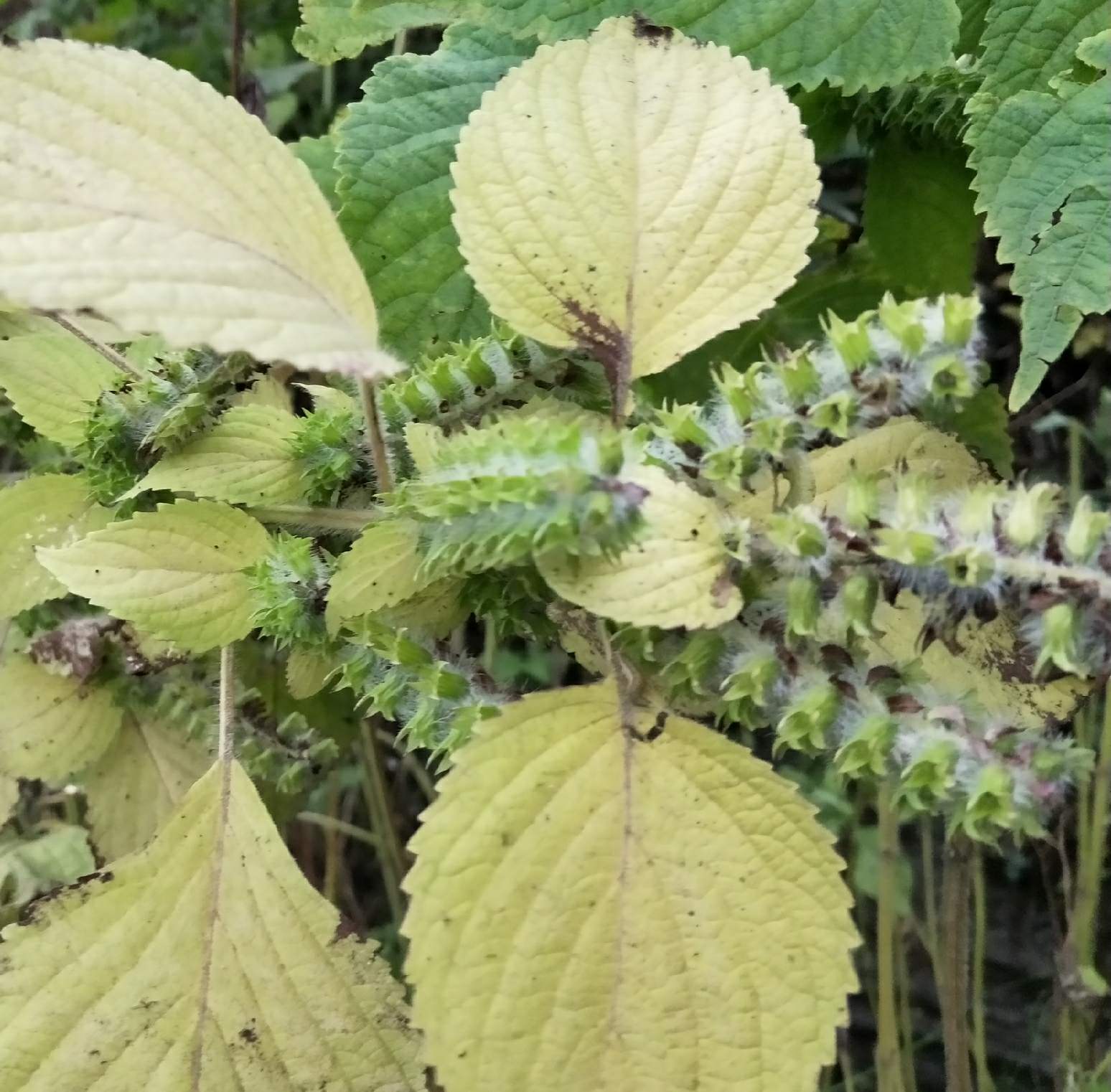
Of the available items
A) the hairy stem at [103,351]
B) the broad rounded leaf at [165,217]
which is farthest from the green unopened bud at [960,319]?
the hairy stem at [103,351]

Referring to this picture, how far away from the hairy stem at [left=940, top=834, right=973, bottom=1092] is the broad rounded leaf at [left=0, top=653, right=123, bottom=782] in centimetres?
61

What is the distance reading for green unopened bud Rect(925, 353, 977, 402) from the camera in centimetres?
43

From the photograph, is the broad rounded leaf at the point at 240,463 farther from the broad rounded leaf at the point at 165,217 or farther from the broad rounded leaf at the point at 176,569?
the broad rounded leaf at the point at 165,217

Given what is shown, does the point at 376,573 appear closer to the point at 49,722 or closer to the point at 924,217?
the point at 49,722

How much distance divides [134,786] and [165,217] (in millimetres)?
483

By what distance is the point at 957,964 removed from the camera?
0.71 m

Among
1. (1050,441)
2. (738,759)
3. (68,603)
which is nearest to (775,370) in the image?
(738,759)

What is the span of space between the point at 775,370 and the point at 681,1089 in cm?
33

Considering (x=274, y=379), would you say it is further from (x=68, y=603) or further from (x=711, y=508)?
(x=711, y=508)

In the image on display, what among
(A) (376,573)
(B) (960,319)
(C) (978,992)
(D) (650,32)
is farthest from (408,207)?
(C) (978,992)

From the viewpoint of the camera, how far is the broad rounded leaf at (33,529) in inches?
27.5

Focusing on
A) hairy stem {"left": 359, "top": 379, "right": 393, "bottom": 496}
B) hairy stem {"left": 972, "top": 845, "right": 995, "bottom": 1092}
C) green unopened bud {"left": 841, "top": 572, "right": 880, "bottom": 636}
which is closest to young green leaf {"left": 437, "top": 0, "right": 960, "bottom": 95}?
hairy stem {"left": 359, "top": 379, "right": 393, "bottom": 496}

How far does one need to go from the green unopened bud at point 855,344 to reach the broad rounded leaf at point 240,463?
1.05ft

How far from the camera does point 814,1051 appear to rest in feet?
1.61
